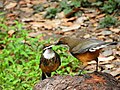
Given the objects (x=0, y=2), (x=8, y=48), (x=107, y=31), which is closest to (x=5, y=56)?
(x=8, y=48)

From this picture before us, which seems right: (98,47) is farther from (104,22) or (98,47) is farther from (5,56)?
(104,22)

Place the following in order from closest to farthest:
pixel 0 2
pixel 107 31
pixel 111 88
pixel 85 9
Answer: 1. pixel 111 88
2. pixel 107 31
3. pixel 85 9
4. pixel 0 2

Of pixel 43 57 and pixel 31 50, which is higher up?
pixel 43 57

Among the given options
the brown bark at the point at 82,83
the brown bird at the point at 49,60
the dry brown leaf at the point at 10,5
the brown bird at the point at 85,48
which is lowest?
the brown bark at the point at 82,83

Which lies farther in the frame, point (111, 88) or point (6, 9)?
point (6, 9)

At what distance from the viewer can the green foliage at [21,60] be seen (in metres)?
7.31

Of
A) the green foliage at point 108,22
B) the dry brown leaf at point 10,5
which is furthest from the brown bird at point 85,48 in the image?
the dry brown leaf at point 10,5

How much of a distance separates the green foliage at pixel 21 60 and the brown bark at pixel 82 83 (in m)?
1.80

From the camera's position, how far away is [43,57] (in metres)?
5.75

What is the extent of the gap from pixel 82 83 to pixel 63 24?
4515 mm

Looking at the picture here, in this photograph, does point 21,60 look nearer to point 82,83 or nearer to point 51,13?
point 51,13

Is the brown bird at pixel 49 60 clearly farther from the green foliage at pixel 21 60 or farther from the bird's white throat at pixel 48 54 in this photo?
the green foliage at pixel 21 60

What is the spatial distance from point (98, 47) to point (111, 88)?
51 cm

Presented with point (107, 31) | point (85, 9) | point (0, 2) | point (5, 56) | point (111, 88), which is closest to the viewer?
point (111, 88)
